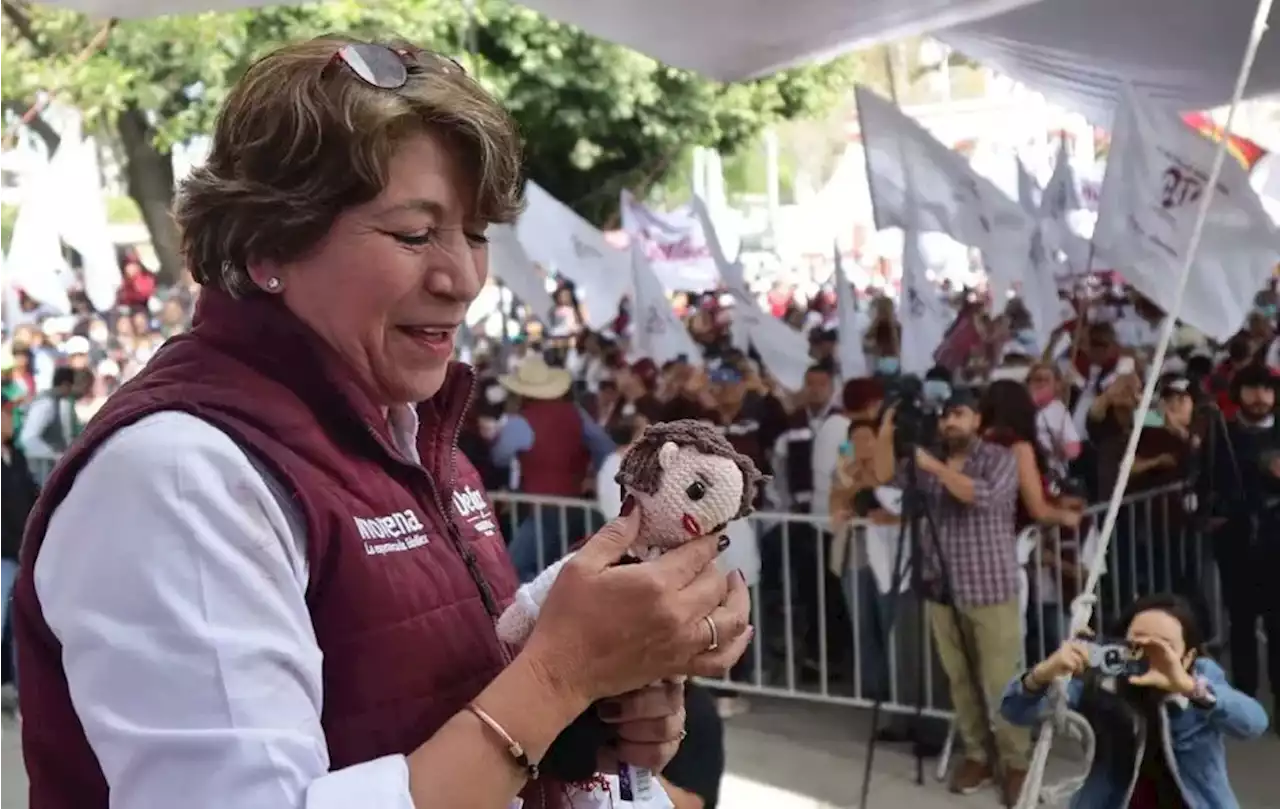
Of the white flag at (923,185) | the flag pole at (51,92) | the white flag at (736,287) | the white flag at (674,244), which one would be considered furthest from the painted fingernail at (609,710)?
the flag pole at (51,92)

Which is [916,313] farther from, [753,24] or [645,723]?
[645,723]

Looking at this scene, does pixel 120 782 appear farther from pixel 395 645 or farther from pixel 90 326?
pixel 90 326

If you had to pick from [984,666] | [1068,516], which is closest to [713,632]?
[984,666]

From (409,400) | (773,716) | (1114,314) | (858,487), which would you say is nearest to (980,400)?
(858,487)

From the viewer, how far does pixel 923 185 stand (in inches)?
313

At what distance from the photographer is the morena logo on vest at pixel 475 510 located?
1471 mm

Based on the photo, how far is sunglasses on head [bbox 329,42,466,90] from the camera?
120 centimetres

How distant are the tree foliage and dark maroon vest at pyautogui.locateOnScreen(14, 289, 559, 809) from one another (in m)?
13.6

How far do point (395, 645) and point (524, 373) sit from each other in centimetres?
688

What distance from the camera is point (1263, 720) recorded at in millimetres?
3650

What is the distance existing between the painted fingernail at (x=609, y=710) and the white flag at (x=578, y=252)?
29.0ft

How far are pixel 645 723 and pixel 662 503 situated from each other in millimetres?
211

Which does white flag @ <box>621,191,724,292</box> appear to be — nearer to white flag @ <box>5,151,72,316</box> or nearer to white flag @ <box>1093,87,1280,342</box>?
white flag @ <box>5,151,72,316</box>

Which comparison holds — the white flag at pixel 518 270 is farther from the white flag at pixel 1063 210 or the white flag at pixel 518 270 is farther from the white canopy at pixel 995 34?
the white flag at pixel 1063 210
